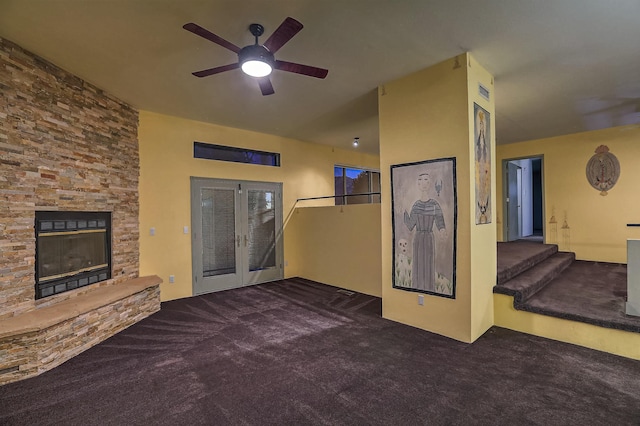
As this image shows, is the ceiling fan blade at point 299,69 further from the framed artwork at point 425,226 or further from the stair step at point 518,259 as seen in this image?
the stair step at point 518,259

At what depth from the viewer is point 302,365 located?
109 inches

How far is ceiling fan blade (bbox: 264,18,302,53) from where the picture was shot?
210cm

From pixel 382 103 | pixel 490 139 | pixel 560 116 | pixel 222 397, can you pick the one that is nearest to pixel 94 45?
pixel 382 103

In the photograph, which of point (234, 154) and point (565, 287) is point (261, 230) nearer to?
point (234, 154)

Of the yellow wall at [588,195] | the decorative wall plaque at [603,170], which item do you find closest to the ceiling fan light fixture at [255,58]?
the yellow wall at [588,195]

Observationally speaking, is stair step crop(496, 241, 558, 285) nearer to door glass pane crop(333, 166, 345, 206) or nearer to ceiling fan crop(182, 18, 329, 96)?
ceiling fan crop(182, 18, 329, 96)

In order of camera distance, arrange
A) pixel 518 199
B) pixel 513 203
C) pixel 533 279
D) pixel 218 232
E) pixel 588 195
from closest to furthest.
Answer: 1. pixel 533 279
2. pixel 218 232
3. pixel 588 195
4. pixel 513 203
5. pixel 518 199

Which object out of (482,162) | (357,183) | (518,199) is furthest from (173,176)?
(518,199)

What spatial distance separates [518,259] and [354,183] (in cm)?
455

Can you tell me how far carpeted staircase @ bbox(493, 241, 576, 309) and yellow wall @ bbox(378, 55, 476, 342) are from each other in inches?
30.5

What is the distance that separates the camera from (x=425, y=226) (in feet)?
11.6

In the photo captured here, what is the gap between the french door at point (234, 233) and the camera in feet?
17.4

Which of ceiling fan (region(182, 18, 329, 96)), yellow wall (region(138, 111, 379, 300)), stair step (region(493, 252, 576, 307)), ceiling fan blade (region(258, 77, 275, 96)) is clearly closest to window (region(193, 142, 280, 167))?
yellow wall (region(138, 111, 379, 300))

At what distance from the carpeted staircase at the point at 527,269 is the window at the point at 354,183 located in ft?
11.7
